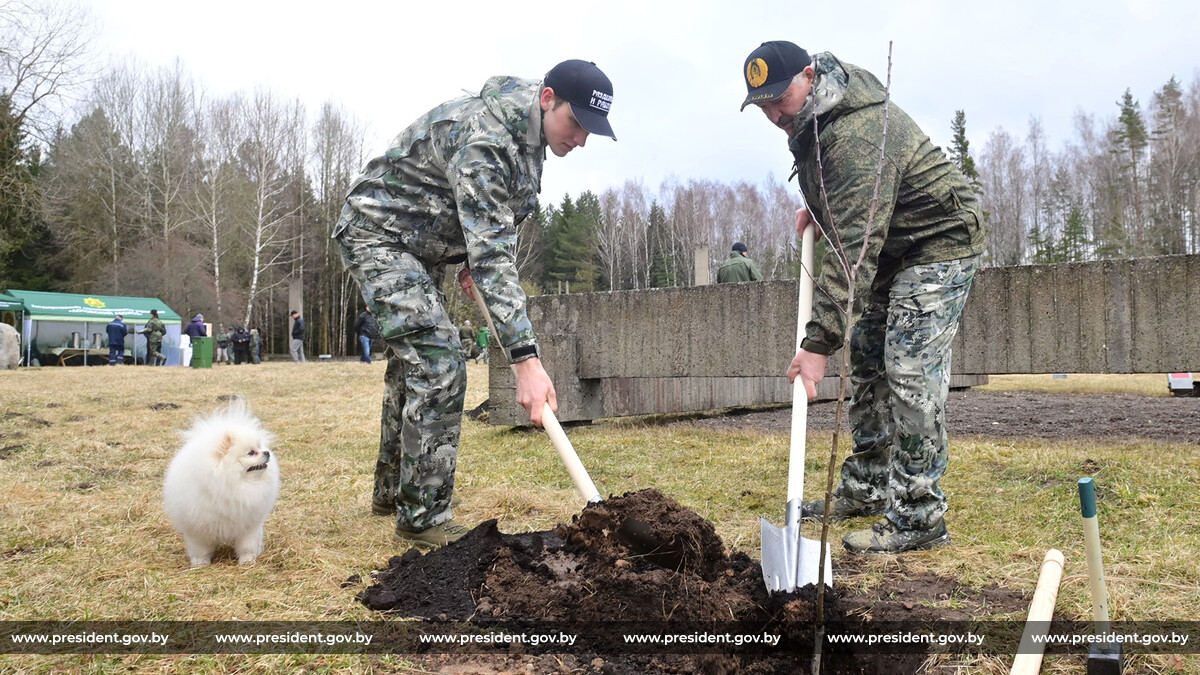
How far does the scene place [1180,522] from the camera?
3461mm

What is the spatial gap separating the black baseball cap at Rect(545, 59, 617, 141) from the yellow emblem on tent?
69 centimetres

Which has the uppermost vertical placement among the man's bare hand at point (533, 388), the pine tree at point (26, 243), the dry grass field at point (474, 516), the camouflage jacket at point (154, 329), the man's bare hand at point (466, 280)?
the pine tree at point (26, 243)

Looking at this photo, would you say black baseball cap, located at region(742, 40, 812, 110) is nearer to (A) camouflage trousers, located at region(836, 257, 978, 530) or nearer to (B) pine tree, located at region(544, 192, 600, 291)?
(A) camouflage trousers, located at region(836, 257, 978, 530)

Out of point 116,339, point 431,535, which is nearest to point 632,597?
point 431,535

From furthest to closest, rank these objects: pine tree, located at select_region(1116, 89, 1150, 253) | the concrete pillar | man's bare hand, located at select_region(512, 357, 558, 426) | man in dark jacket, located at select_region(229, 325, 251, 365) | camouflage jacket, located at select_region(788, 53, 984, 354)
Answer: pine tree, located at select_region(1116, 89, 1150, 253) < man in dark jacket, located at select_region(229, 325, 251, 365) < the concrete pillar < camouflage jacket, located at select_region(788, 53, 984, 354) < man's bare hand, located at select_region(512, 357, 558, 426)

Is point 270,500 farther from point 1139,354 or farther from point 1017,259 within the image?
point 1017,259

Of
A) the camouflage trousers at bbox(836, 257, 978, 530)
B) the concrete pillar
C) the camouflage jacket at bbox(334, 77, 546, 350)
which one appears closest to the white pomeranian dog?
the camouflage jacket at bbox(334, 77, 546, 350)

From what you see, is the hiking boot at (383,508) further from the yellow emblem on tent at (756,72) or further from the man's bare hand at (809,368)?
the yellow emblem on tent at (756,72)

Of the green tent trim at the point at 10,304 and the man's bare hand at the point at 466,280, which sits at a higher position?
the green tent trim at the point at 10,304

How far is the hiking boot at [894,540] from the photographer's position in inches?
130

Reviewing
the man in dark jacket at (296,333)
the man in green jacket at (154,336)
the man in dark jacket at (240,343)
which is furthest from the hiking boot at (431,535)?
the man in dark jacket at (240,343)

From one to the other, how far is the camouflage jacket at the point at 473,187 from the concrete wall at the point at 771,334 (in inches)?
133

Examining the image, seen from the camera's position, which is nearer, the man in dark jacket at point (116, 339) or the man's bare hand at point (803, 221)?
the man's bare hand at point (803, 221)

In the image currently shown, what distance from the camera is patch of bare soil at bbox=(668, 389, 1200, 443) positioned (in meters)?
6.56
